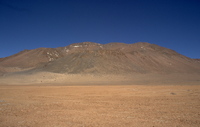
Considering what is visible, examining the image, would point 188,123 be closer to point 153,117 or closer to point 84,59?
point 153,117

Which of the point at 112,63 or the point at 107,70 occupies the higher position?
the point at 112,63

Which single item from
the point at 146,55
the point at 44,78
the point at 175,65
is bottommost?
the point at 44,78

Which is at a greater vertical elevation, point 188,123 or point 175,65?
point 175,65

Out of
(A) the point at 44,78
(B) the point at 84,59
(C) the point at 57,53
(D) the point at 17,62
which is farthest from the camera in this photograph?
(C) the point at 57,53

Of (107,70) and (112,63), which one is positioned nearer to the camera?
(107,70)

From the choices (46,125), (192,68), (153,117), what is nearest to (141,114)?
(153,117)

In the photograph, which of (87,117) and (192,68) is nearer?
(87,117)

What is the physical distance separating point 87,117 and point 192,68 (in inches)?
2507

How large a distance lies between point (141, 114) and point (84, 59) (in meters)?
47.1

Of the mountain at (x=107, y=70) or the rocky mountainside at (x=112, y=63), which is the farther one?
the rocky mountainside at (x=112, y=63)

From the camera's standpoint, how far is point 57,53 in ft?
299

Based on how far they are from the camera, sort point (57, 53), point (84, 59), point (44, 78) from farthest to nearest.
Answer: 1. point (57, 53)
2. point (84, 59)
3. point (44, 78)

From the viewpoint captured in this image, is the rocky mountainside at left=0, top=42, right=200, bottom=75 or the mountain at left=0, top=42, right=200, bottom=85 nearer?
the mountain at left=0, top=42, right=200, bottom=85

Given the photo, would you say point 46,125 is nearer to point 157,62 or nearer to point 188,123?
point 188,123
